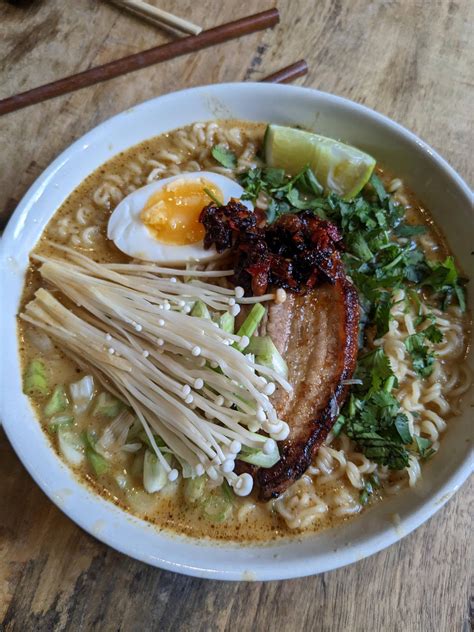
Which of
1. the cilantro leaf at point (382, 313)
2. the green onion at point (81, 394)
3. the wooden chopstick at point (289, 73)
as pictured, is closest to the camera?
the green onion at point (81, 394)

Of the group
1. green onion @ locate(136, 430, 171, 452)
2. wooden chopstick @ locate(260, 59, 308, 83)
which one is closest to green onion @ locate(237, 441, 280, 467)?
green onion @ locate(136, 430, 171, 452)

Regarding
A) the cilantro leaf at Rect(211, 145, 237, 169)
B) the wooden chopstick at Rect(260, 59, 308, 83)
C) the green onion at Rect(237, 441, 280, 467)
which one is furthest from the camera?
the wooden chopstick at Rect(260, 59, 308, 83)

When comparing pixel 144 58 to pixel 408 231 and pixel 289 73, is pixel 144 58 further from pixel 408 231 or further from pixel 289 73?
pixel 408 231

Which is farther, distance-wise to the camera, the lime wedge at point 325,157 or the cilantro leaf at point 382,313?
the lime wedge at point 325,157

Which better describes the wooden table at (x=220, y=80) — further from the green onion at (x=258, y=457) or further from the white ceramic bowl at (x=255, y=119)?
the green onion at (x=258, y=457)

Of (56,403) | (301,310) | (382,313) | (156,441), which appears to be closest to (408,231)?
(382,313)

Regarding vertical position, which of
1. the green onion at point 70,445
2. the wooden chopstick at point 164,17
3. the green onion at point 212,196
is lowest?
the green onion at point 70,445

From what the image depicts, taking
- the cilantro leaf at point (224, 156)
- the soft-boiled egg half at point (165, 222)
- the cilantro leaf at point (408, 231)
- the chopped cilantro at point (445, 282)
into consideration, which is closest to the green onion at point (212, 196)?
the soft-boiled egg half at point (165, 222)

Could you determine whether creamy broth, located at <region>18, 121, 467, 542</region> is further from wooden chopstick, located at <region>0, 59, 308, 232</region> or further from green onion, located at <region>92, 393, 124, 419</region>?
wooden chopstick, located at <region>0, 59, 308, 232</region>
